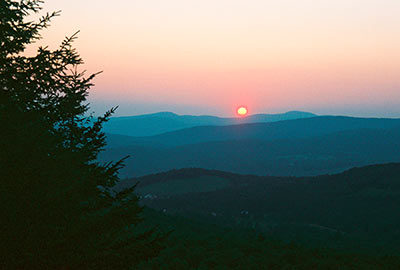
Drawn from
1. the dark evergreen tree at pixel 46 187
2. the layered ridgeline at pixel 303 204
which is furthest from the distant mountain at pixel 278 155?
the dark evergreen tree at pixel 46 187

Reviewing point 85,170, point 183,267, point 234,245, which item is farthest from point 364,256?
point 85,170

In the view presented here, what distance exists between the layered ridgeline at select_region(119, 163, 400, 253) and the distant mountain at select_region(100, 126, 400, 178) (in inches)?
2579

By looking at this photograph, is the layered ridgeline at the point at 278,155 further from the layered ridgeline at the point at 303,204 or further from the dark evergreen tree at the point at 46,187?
the dark evergreen tree at the point at 46,187

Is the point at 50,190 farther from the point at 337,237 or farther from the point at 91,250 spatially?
the point at 337,237

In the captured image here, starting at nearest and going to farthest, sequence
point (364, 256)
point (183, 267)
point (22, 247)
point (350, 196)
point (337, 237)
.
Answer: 1. point (22, 247)
2. point (183, 267)
3. point (364, 256)
4. point (337, 237)
5. point (350, 196)

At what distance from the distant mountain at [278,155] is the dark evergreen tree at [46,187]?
121 m

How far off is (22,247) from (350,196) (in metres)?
45.7

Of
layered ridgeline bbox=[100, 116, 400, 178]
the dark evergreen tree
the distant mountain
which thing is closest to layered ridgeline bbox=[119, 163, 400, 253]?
the dark evergreen tree

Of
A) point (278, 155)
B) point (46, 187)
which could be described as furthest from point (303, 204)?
point (278, 155)

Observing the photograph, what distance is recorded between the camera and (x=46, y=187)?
Answer: 7.54 m

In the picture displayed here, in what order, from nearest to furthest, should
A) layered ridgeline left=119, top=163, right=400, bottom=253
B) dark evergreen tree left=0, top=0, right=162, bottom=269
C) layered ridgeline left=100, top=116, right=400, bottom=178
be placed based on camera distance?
dark evergreen tree left=0, top=0, right=162, bottom=269 < layered ridgeline left=119, top=163, right=400, bottom=253 < layered ridgeline left=100, top=116, right=400, bottom=178

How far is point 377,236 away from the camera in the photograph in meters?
35.5

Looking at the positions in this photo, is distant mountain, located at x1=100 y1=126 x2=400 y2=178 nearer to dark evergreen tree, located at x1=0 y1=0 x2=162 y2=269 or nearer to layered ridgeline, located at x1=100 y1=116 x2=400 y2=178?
layered ridgeline, located at x1=100 y1=116 x2=400 y2=178

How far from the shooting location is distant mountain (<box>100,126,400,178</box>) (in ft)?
452
